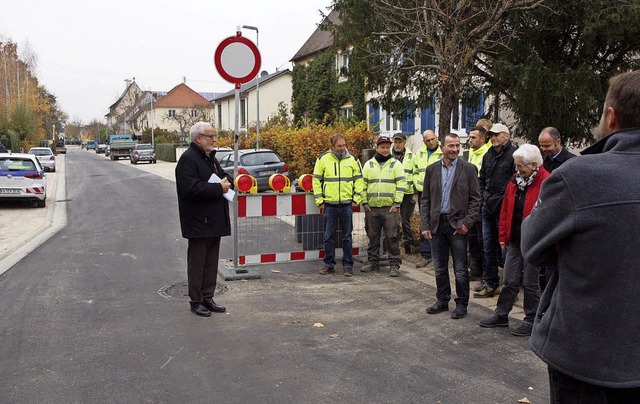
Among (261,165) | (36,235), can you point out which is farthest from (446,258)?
(261,165)

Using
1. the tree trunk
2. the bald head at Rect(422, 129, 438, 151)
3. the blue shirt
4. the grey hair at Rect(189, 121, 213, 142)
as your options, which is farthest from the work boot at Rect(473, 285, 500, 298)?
the tree trunk

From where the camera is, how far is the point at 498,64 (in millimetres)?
10734

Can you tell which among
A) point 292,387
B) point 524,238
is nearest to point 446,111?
point 292,387

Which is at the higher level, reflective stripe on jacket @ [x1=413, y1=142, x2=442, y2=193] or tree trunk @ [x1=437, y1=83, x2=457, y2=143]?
tree trunk @ [x1=437, y1=83, x2=457, y2=143]

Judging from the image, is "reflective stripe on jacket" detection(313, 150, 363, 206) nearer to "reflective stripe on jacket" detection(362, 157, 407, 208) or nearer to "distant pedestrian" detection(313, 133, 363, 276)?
"distant pedestrian" detection(313, 133, 363, 276)

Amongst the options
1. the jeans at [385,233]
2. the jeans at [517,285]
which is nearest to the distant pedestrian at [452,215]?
the jeans at [517,285]

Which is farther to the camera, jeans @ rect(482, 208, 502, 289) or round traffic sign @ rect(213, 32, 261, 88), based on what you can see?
round traffic sign @ rect(213, 32, 261, 88)

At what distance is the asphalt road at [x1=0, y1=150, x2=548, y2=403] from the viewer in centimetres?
454

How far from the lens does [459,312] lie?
6.55 m

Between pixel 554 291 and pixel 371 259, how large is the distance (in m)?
6.60

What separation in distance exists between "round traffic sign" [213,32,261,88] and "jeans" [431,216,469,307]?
352 centimetres

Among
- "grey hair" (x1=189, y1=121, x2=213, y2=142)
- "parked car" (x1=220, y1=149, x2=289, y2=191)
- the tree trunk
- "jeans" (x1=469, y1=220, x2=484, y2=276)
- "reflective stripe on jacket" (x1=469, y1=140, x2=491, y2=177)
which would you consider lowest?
"jeans" (x1=469, y1=220, x2=484, y2=276)

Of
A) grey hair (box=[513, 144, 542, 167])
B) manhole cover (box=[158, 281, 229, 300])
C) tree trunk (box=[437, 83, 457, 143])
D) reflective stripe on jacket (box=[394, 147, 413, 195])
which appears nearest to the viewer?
grey hair (box=[513, 144, 542, 167])

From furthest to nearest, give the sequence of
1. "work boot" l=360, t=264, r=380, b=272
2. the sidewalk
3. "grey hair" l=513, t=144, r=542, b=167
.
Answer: "work boot" l=360, t=264, r=380, b=272 < the sidewalk < "grey hair" l=513, t=144, r=542, b=167
